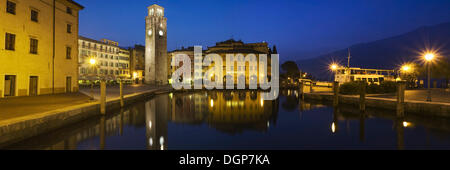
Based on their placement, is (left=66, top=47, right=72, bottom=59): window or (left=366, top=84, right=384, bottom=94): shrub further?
(left=366, top=84, right=384, bottom=94): shrub

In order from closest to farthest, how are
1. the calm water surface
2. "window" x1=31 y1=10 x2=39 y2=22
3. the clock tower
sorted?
the calm water surface, "window" x1=31 y1=10 x2=39 y2=22, the clock tower

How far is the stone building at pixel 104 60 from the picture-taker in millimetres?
65312

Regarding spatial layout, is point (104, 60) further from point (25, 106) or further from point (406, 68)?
point (406, 68)

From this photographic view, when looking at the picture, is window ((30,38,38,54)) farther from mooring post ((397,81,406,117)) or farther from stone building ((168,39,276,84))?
stone building ((168,39,276,84))

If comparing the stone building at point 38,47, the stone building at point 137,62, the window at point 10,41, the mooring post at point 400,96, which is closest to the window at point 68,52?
the stone building at point 38,47

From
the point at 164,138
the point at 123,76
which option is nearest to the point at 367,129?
the point at 164,138

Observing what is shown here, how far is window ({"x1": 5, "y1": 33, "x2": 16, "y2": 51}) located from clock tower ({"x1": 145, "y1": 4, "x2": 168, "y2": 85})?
4839 centimetres

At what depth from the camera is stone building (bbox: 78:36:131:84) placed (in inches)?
2571

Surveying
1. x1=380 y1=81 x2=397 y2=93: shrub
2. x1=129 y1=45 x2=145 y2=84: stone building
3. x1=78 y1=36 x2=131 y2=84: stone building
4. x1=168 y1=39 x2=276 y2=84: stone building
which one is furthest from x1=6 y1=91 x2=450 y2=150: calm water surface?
x1=129 y1=45 x2=145 y2=84: stone building

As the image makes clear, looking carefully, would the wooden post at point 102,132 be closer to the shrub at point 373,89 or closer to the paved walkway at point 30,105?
the paved walkway at point 30,105

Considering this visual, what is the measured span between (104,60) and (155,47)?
65.6ft

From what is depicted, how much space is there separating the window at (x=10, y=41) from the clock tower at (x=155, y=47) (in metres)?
48.4
